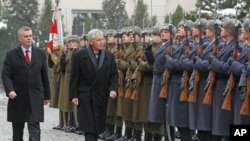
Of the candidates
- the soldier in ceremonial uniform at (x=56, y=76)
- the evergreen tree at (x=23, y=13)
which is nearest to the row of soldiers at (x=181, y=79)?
the soldier in ceremonial uniform at (x=56, y=76)

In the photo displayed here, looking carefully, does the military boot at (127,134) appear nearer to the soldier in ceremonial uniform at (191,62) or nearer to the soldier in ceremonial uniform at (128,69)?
the soldier in ceremonial uniform at (128,69)

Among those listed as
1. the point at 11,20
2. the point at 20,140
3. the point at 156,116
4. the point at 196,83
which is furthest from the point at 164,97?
the point at 11,20

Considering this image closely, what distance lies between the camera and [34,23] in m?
40.4

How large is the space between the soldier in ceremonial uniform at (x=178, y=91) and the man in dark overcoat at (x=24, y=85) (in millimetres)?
1785

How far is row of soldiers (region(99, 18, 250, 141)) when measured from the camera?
11.0 metres

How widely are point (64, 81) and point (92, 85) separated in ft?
21.5

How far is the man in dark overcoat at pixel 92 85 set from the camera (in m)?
12.0

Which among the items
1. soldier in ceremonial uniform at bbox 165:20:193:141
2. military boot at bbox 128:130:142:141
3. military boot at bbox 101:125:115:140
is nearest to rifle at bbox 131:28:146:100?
military boot at bbox 128:130:142:141

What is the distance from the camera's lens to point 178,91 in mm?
12672

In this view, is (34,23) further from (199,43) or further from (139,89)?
(199,43)


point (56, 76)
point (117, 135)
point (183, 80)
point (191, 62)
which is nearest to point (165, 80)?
point (183, 80)

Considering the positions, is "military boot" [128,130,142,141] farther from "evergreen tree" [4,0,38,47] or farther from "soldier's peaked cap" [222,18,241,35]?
"evergreen tree" [4,0,38,47]

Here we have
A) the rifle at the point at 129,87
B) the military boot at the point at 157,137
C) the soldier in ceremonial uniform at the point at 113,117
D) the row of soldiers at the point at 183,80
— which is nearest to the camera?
the row of soldiers at the point at 183,80

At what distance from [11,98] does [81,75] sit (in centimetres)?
104
